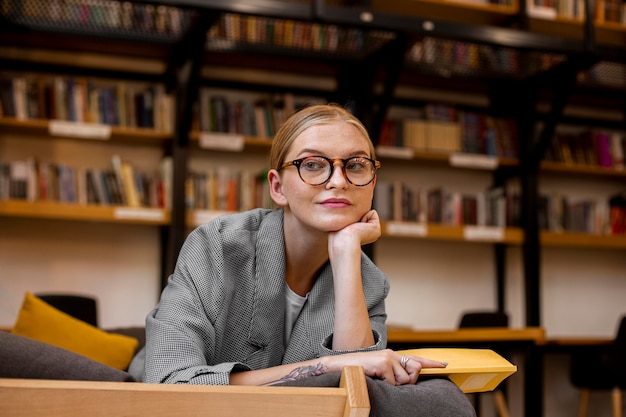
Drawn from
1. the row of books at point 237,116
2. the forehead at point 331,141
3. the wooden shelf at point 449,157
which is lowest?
the forehead at point 331,141

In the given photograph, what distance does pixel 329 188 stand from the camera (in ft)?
4.98

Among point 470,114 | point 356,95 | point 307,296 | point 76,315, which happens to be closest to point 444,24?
point 356,95

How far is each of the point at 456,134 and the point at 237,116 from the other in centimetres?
153

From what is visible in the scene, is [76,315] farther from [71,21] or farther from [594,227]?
[594,227]

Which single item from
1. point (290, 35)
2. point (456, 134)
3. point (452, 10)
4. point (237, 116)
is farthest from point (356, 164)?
point (452, 10)

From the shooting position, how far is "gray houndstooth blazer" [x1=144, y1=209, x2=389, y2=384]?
1441mm

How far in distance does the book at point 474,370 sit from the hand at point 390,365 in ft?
0.06

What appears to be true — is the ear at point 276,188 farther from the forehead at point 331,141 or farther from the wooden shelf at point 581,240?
the wooden shelf at point 581,240

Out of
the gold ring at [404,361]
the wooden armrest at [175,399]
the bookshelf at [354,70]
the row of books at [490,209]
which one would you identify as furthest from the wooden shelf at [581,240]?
the wooden armrest at [175,399]

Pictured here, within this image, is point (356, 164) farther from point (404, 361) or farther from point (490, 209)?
point (490, 209)

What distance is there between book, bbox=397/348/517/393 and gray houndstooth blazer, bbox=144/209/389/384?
0.21 meters

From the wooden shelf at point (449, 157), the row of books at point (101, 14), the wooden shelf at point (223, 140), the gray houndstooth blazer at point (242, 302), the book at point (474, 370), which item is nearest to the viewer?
the book at point (474, 370)

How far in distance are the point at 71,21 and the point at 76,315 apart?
1825mm

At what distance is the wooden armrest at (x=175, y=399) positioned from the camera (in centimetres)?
92
